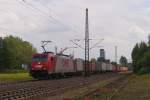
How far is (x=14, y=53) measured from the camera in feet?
475

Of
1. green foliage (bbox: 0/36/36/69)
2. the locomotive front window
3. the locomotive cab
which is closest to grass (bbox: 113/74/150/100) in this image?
the locomotive cab

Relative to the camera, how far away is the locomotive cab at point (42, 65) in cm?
4972

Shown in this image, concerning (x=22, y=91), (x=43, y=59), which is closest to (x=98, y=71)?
(x=43, y=59)

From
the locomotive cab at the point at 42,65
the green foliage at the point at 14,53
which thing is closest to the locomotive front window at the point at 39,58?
the locomotive cab at the point at 42,65

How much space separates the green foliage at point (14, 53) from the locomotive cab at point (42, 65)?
2983 inches

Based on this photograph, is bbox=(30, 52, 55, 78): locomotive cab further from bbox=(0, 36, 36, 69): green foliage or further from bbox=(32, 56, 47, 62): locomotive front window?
bbox=(0, 36, 36, 69): green foliage

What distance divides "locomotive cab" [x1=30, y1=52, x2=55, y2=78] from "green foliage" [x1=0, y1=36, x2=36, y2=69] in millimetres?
75774

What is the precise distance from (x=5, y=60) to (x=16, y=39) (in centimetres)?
4656

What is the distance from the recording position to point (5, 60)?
424 feet

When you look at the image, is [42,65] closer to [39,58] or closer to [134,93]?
[39,58]

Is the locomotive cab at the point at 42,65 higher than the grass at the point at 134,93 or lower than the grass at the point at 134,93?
higher

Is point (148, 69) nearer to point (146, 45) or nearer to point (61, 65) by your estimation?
point (146, 45)

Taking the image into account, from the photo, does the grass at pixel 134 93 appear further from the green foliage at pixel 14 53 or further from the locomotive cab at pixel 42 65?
the green foliage at pixel 14 53

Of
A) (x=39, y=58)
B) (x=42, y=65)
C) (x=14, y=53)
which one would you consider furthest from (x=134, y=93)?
(x=14, y=53)
